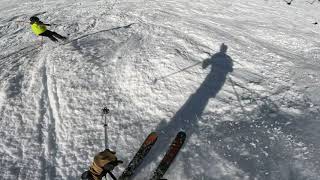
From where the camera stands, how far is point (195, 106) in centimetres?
1101

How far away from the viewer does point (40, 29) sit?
14961 mm

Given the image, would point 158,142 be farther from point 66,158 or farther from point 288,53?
point 288,53

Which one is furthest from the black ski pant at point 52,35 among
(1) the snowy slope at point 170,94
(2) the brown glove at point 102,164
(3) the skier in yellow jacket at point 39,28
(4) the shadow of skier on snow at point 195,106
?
(2) the brown glove at point 102,164

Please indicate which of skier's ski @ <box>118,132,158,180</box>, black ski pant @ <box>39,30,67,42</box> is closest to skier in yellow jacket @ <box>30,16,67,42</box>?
black ski pant @ <box>39,30,67,42</box>

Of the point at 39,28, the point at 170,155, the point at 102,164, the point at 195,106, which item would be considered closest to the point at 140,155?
the point at 170,155

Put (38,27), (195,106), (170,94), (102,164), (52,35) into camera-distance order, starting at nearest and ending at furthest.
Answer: (102,164), (195,106), (170,94), (38,27), (52,35)

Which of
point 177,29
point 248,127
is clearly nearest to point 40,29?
point 177,29

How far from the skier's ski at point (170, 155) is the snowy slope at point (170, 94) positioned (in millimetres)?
200

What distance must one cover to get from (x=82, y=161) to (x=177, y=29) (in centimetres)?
891

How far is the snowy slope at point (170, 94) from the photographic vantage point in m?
9.01

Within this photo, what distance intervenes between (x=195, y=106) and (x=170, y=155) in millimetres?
2599

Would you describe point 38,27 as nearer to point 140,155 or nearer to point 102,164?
point 140,155

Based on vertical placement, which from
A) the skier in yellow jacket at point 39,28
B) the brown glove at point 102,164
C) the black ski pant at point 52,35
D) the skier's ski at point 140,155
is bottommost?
the skier's ski at point 140,155

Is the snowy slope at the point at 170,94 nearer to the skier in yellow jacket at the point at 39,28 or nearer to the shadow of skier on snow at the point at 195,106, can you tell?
the shadow of skier on snow at the point at 195,106
